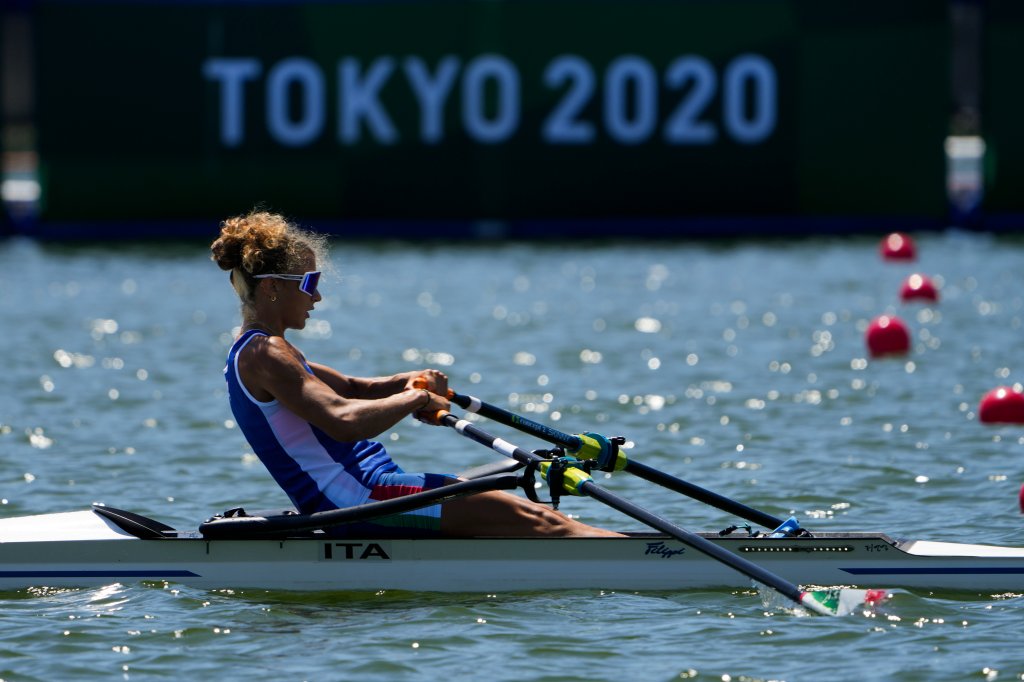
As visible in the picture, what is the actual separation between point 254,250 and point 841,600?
8.17 ft

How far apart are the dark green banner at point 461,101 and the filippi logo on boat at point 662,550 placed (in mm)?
13420

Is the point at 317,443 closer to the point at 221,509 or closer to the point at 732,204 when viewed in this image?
the point at 221,509

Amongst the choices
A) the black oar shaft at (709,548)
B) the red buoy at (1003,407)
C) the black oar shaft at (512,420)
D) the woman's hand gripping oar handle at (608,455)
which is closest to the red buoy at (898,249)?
the red buoy at (1003,407)

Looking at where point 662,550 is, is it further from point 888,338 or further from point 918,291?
point 918,291

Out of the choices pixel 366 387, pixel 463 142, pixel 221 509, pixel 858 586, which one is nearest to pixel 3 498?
pixel 221 509

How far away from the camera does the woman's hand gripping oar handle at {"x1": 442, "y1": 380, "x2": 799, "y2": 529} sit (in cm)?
748

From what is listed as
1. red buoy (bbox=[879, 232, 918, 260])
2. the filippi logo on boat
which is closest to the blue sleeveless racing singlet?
the filippi logo on boat

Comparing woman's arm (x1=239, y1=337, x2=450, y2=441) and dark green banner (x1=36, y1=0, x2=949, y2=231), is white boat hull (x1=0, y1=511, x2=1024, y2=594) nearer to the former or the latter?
woman's arm (x1=239, y1=337, x2=450, y2=441)

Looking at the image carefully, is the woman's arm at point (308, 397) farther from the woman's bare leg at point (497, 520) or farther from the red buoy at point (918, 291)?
the red buoy at point (918, 291)

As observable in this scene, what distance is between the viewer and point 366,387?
756cm

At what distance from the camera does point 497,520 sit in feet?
23.8

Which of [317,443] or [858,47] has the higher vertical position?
[858,47]

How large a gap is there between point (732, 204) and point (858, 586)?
45.1 feet

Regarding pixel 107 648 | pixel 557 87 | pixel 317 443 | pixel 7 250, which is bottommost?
pixel 107 648
